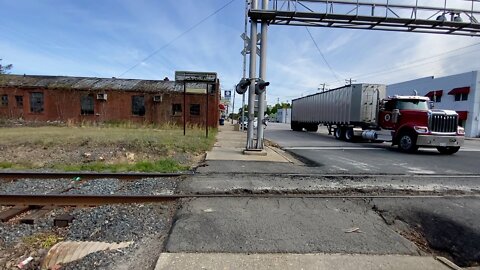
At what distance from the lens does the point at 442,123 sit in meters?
13.9

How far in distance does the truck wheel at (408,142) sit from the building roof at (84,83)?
21.4 m

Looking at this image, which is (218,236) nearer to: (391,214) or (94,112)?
(391,214)

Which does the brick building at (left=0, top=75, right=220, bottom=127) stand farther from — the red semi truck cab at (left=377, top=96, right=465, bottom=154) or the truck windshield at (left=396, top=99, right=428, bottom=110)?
the red semi truck cab at (left=377, top=96, right=465, bottom=154)

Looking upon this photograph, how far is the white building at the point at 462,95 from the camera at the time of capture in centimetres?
3381

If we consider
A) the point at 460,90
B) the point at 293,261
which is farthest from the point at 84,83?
the point at 460,90

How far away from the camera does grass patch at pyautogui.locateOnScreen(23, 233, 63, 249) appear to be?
3980 millimetres

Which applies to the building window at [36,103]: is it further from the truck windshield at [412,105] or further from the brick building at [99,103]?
the truck windshield at [412,105]

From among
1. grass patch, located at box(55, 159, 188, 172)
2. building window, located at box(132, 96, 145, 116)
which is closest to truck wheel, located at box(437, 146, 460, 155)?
grass patch, located at box(55, 159, 188, 172)

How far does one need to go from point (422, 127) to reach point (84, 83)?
30.3 metres

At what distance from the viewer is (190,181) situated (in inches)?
286

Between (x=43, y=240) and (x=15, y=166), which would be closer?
(x=43, y=240)

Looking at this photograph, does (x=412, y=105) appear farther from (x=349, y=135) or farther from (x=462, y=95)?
(x=462, y=95)

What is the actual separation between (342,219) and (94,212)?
4.31m

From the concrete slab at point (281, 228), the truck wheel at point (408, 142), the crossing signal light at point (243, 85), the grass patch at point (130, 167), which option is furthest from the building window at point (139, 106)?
the concrete slab at point (281, 228)
